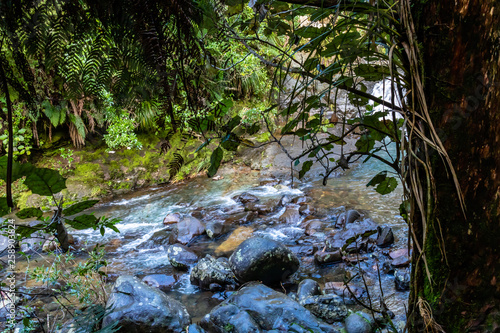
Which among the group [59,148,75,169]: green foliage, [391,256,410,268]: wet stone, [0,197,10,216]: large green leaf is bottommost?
[391,256,410,268]: wet stone

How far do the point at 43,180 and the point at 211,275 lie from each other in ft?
10.8

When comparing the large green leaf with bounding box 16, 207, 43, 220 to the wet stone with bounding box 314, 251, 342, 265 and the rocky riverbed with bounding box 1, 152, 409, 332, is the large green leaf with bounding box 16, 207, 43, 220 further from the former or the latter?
the wet stone with bounding box 314, 251, 342, 265

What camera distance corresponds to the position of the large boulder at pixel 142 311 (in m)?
2.81

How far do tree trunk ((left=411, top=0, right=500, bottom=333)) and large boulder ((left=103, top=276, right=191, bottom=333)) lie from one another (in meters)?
2.52

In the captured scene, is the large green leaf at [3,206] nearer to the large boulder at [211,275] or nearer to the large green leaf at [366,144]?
the large green leaf at [366,144]

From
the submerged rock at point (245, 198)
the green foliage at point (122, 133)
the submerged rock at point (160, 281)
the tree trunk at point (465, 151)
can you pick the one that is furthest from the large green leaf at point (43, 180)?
the green foliage at point (122, 133)

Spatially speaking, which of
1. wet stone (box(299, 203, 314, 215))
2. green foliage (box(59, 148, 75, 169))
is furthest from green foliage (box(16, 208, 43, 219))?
green foliage (box(59, 148, 75, 169))

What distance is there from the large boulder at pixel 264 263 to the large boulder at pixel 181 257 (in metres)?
0.78

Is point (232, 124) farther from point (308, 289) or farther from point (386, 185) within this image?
point (308, 289)

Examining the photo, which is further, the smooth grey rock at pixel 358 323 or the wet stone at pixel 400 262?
the wet stone at pixel 400 262

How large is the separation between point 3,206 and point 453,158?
1240 millimetres

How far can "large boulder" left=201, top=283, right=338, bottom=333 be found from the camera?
2.71 metres

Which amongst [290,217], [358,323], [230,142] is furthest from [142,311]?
[290,217]

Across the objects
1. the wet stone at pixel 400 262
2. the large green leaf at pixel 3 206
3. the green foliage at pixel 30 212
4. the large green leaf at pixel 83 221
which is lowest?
the wet stone at pixel 400 262
